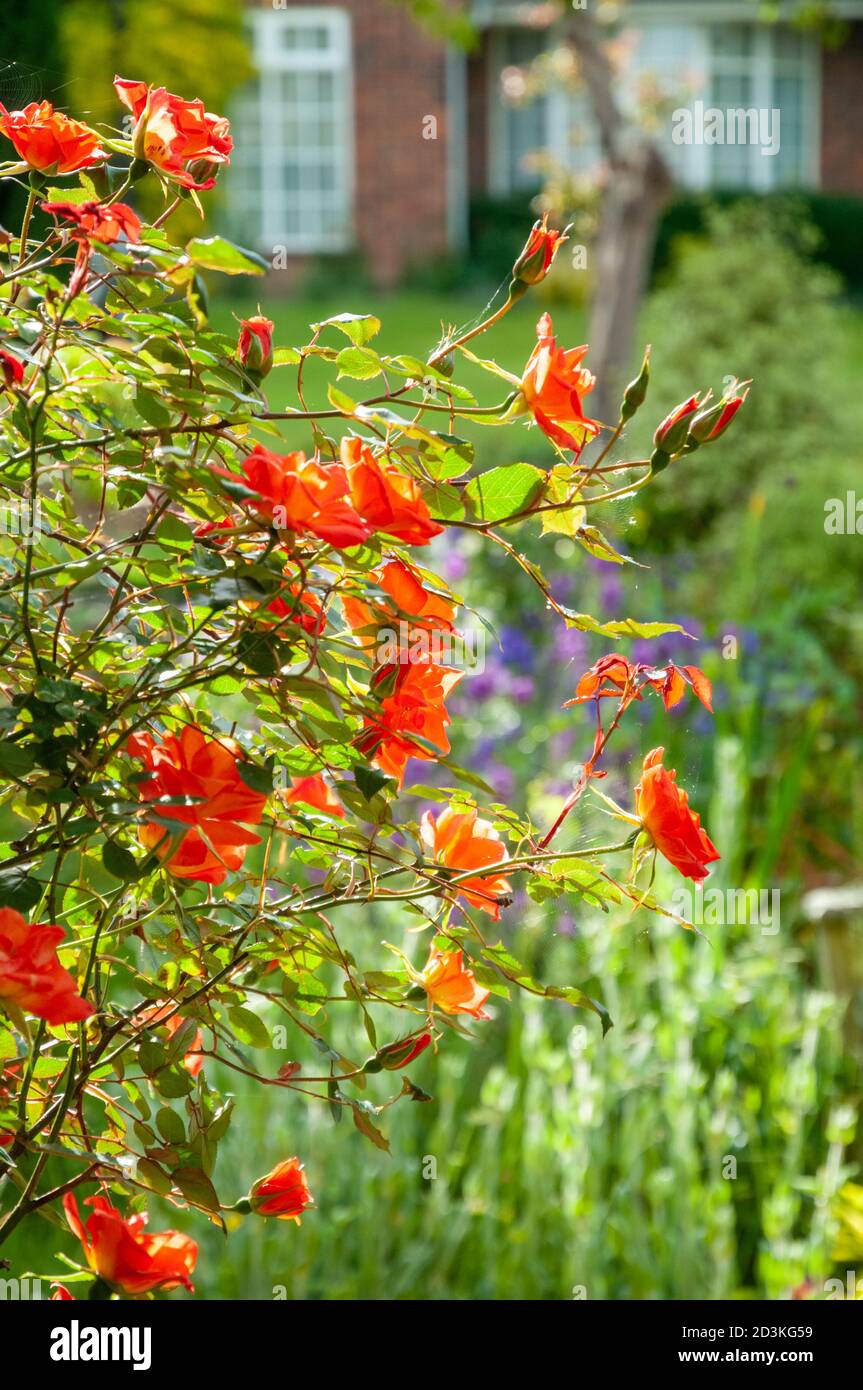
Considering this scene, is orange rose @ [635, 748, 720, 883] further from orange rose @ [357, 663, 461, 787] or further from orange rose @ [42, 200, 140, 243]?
orange rose @ [42, 200, 140, 243]

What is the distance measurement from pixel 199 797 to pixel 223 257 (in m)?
0.23

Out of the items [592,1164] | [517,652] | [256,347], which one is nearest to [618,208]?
[517,652]

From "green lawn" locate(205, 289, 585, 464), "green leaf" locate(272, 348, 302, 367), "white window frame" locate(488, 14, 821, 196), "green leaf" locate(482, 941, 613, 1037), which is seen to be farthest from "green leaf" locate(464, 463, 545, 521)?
"white window frame" locate(488, 14, 821, 196)

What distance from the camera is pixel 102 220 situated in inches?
26.1

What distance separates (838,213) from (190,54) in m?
7.31

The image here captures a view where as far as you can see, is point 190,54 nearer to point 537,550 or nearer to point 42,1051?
point 537,550

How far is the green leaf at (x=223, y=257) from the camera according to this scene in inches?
24.5

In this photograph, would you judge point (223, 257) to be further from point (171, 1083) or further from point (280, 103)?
point (280, 103)

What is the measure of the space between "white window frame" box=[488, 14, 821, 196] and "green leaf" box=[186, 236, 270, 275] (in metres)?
14.3

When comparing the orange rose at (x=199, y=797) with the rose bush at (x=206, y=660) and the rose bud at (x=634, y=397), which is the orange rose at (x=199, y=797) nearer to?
the rose bush at (x=206, y=660)

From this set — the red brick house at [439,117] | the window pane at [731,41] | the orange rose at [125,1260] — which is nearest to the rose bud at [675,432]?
the orange rose at [125,1260]

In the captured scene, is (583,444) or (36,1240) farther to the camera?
(36,1240)

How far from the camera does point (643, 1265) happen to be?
208 cm
